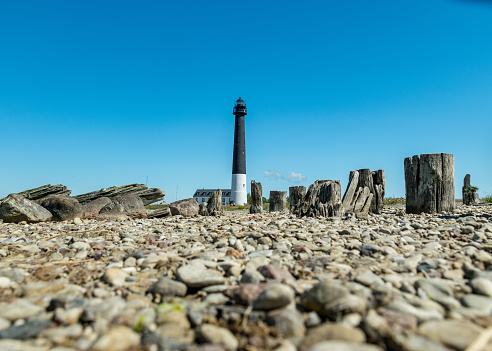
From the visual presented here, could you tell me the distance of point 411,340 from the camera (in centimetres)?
159

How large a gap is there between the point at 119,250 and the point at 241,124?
37.8 m

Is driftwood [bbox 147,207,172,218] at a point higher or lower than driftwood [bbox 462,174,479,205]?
lower

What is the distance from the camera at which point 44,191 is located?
15.2m

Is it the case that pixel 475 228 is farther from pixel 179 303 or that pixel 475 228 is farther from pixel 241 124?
pixel 241 124

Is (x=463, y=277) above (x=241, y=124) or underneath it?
underneath

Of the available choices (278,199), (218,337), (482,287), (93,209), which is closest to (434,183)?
(278,199)

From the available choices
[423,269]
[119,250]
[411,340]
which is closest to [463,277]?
[423,269]

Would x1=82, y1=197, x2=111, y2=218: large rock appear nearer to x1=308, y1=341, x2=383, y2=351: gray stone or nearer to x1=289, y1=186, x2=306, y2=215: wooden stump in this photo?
x1=289, y1=186, x2=306, y2=215: wooden stump

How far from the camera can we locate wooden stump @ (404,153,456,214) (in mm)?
8875

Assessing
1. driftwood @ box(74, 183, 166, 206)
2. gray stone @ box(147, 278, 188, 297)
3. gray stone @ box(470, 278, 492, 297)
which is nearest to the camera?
gray stone @ box(470, 278, 492, 297)

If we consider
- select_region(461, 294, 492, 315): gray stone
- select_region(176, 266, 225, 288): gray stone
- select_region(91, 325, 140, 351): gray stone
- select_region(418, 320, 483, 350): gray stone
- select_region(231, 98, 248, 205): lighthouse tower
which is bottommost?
select_region(91, 325, 140, 351): gray stone

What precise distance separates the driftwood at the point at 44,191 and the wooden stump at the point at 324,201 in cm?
1193

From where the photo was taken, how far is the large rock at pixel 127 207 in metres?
10.3

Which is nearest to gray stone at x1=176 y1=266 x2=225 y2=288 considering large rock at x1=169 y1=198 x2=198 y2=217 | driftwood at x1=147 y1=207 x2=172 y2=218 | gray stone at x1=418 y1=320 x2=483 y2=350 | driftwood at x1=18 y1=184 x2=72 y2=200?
gray stone at x1=418 y1=320 x2=483 y2=350
